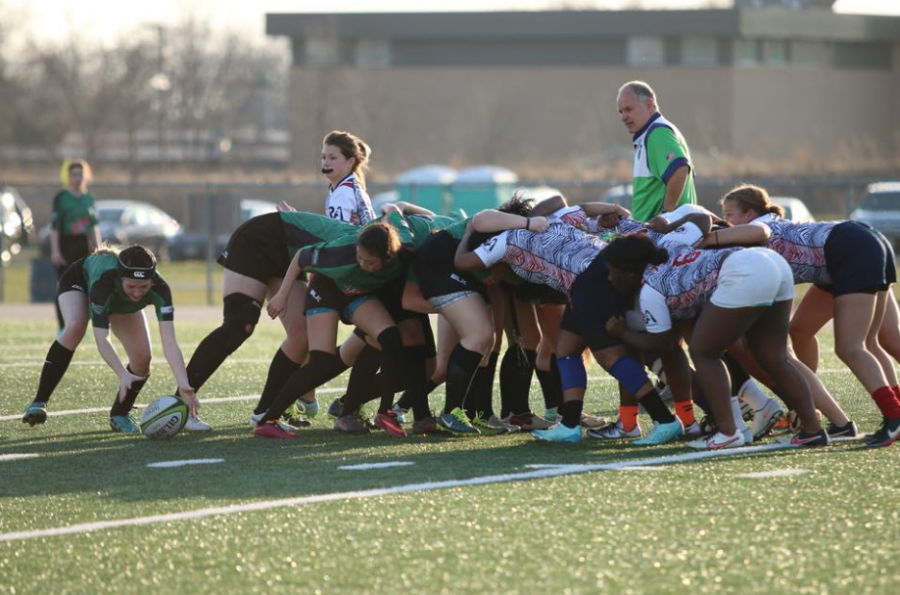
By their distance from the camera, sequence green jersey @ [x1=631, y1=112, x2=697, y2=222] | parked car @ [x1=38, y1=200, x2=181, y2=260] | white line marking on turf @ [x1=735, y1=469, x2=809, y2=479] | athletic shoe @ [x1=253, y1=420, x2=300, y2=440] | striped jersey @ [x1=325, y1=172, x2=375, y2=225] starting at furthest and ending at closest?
parked car @ [x1=38, y1=200, x2=181, y2=260]
striped jersey @ [x1=325, y1=172, x2=375, y2=225]
green jersey @ [x1=631, y1=112, x2=697, y2=222]
athletic shoe @ [x1=253, y1=420, x2=300, y2=440]
white line marking on turf @ [x1=735, y1=469, x2=809, y2=479]

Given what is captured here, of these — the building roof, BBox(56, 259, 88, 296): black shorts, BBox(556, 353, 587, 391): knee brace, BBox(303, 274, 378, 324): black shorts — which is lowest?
BBox(556, 353, 587, 391): knee brace

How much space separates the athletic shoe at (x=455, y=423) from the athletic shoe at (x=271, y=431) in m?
0.87

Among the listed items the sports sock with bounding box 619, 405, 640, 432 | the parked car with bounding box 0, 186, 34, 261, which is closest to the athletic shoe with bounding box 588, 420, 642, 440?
the sports sock with bounding box 619, 405, 640, 432

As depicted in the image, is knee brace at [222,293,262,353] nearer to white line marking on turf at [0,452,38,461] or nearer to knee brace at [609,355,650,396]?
white line marking on turf at [0,452,38,461]

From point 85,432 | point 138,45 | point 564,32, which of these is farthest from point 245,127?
point 85,432

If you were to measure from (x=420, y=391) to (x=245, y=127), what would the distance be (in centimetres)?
7222

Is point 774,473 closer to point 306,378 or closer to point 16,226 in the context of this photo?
point 306,378

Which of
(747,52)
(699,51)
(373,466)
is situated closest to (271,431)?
(373,466)

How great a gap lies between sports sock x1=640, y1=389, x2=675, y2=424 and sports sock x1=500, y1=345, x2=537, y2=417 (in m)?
1.10

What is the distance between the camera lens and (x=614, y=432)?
27.3ft

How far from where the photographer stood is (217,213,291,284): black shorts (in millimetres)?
8977

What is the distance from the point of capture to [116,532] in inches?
229

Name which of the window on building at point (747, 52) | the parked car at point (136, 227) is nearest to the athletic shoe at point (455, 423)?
the parked car at point (136, 227)

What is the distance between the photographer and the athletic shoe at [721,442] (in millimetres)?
7680
